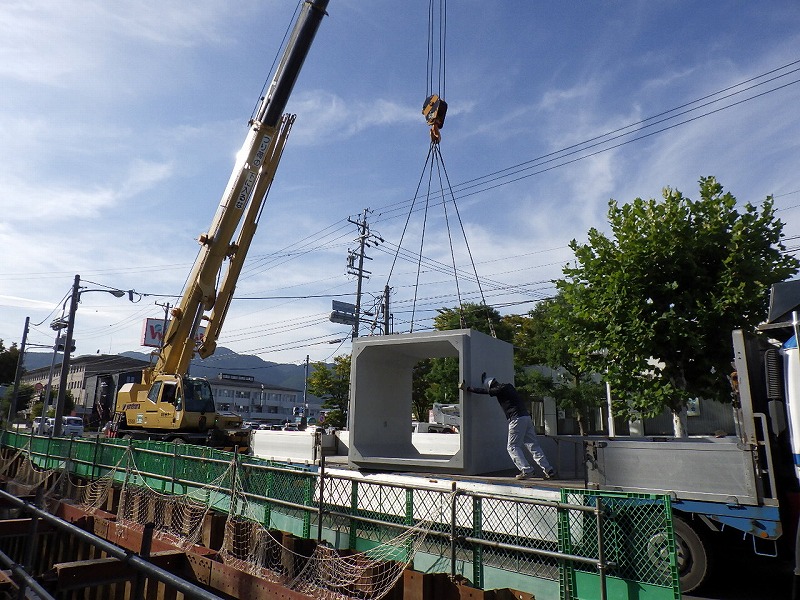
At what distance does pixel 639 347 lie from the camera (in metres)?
13.3

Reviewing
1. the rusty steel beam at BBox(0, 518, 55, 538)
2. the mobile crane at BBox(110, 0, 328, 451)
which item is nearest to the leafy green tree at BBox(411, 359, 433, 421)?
the mobile crane at BBox(110, 0, 328, 451)

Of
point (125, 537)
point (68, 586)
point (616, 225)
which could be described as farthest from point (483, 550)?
point (616, 225)

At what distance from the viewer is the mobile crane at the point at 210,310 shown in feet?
57.1

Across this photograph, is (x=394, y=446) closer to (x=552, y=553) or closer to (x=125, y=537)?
(x=125, y=537)

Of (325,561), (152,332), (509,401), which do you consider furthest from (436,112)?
(152,332)

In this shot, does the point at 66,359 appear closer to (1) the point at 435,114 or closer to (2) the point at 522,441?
(1) the point at 435,114

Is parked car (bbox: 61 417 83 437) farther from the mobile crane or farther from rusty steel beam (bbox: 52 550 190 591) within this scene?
rusty steel beam (bbox: 52 550 190 591)

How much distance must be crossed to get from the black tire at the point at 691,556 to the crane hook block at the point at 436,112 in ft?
27.1

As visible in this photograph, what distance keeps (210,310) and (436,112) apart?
1093 centimetres

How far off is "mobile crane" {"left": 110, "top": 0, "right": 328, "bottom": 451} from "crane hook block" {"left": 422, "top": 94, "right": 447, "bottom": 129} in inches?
238

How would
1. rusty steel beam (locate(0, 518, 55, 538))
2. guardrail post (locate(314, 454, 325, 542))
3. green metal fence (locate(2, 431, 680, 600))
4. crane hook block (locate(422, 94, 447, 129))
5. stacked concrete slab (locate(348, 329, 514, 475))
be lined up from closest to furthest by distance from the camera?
green metal fence (locate(2, 431, 680, 600))
rusty steel beam (locate(0, 518, 55, 538))
guardrail post (locate(314, 454, 325, 542))
stacked concrete slab (locate(348, 329, 514, 475))
crane hook block (locate(422, 94, 447, 129))

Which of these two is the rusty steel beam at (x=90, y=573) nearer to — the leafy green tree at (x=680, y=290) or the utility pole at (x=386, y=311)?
the leafy green tree at (x=680, y=290)

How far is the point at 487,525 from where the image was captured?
21.2 feet

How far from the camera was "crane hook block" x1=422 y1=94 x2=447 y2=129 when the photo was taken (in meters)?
11.4
